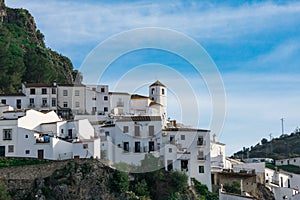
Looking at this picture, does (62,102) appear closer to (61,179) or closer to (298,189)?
(61,179)

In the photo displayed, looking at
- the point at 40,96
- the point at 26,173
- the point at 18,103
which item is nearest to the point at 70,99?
the point at 40,96

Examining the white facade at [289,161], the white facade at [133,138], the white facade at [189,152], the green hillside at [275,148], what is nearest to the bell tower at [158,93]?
the white facade at [189,152]

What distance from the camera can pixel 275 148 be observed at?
328ft

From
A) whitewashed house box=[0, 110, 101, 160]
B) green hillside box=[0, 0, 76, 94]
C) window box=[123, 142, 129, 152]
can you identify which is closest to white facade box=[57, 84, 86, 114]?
green hillside box=[0, 0, 76, 94]

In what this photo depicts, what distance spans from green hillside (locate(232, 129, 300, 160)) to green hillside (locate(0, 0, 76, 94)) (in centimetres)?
3078

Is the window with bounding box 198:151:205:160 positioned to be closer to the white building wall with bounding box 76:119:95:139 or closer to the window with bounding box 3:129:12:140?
the white building wall with bounding box 76:119:95:139

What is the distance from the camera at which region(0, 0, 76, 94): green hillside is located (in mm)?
76631

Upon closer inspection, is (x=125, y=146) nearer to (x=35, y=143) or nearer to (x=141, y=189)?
(x=141, y=189)

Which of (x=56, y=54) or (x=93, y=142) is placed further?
(x=56, y=54)

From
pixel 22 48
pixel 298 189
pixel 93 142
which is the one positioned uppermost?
pixel 22 48

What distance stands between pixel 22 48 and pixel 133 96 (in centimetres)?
2992

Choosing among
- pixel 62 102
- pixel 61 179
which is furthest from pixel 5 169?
pixel 62 102

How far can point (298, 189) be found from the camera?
66500 millimetres

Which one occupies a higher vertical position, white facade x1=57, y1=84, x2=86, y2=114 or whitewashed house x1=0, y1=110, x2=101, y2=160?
white facade x1=57, y1=84, x2=86, y2=114
